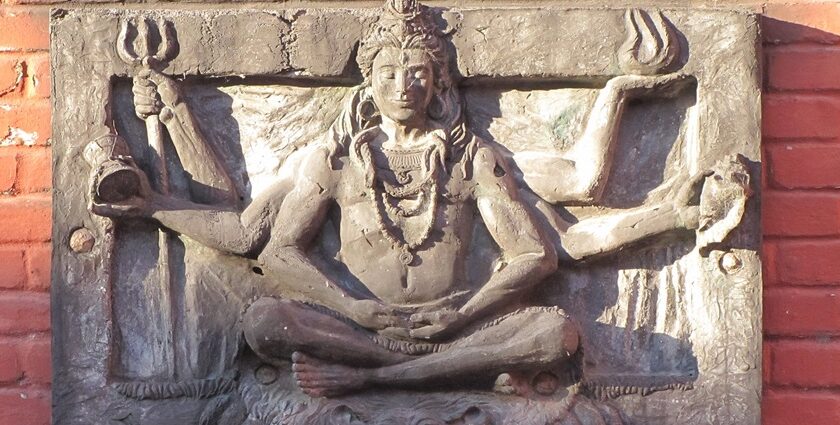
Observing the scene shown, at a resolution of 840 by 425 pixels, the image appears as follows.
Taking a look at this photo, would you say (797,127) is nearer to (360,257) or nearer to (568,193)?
(568,193)

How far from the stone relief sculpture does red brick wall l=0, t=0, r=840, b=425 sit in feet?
0.64

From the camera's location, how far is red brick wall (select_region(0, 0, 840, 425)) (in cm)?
378

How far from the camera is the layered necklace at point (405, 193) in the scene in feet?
12.1

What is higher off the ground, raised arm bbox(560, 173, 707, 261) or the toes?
raised arm bbox(560, 173, 707, 261)

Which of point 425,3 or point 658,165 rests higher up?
point 425,3

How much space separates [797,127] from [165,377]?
5.45ft

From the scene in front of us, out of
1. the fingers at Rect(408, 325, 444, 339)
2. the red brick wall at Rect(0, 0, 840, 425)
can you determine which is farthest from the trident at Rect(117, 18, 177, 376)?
the fingers at Rect(408, 325, 444, 339)

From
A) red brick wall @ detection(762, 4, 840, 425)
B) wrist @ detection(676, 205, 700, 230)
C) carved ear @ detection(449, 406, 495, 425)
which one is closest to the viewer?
carved ear @ detection(449, 406, 495, 425)

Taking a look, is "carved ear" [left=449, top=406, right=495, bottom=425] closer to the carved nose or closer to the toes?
the toes

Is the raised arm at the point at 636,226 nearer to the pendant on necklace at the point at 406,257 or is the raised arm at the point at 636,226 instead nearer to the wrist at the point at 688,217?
the wrist at the point at 688,217

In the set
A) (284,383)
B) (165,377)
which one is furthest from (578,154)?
(165,377)

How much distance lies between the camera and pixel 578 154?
3789 millimetres

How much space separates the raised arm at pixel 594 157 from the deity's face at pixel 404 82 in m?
0.30

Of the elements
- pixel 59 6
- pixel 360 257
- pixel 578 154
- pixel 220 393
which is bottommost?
pixel 220 393
